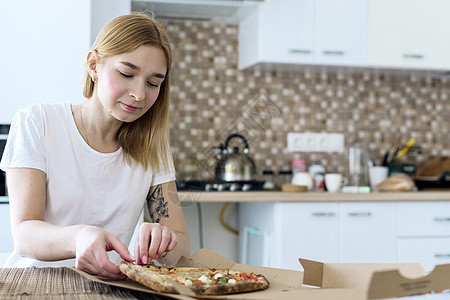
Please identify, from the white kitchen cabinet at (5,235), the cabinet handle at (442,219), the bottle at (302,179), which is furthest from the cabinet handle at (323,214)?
the white kitchen cabinet at (5,235)

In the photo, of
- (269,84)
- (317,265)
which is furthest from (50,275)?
(269,84)

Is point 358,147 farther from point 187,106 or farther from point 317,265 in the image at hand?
point 317,265

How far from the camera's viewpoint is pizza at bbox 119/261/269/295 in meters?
A: 0.80

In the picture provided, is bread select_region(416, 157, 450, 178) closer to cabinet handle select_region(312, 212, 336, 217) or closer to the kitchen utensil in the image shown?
the kitchen utensil

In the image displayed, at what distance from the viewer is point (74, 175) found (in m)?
1.34

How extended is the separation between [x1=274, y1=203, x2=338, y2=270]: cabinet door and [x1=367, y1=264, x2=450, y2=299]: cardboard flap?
1.77m

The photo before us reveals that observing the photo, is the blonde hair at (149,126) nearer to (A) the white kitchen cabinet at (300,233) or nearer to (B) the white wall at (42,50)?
(B) the white wall at (42,50)

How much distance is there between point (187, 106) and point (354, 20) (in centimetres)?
105

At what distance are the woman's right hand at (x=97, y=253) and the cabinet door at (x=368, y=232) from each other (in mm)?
1815

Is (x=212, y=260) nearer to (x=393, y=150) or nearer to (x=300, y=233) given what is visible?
(x=300, y=233)

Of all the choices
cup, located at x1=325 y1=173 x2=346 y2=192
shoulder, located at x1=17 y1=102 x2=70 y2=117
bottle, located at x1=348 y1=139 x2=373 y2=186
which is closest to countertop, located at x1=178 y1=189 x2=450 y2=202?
cup, located at x1=325 y1=173 x2=346 y2=192

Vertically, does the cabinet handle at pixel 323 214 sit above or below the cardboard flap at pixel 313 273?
below

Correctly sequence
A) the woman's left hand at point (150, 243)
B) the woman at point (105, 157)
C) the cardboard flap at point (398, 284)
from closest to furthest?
the cardboard flap at point (398, 284) < the woman's left hand at point (150, 243) < the woman at point (105, 157)

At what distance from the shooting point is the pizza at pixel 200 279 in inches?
31.4
